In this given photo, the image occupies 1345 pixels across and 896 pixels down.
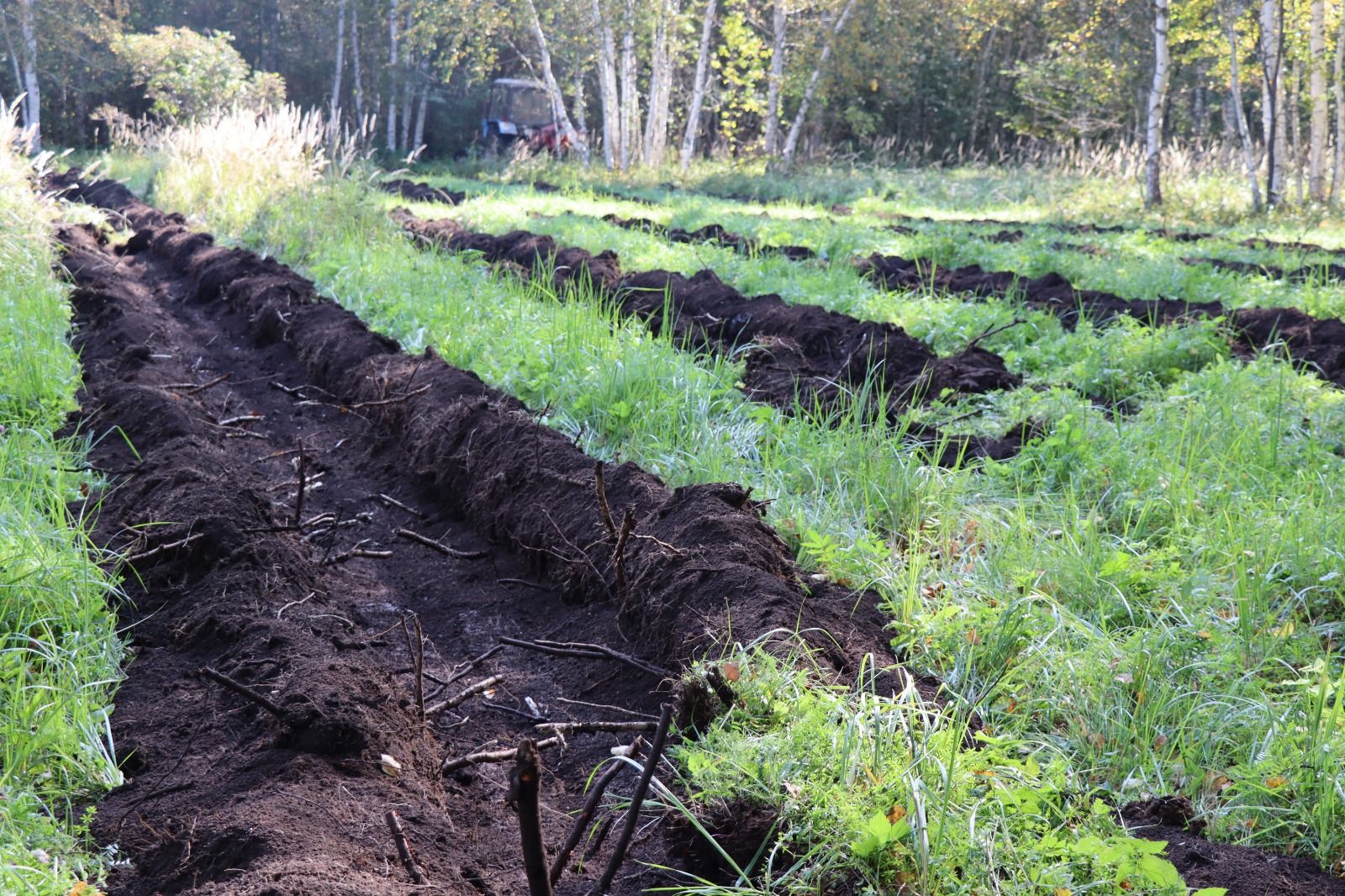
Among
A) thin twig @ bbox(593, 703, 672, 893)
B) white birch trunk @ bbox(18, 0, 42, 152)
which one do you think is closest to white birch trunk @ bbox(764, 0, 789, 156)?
white birch trunk @ bbox(18, 0, 42, 152)

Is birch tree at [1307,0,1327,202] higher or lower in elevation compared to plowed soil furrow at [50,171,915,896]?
higher

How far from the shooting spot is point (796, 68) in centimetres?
2491

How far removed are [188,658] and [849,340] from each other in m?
4.98

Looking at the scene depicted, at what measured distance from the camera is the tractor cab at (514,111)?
3500 centimetres

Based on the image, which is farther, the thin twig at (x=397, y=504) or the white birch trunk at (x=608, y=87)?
the white birch trunk at (x=608, y=87)

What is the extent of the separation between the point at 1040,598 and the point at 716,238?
9.59m

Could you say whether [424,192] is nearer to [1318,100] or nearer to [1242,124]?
[1242,124]

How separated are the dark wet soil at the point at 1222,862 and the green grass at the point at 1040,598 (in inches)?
4.0

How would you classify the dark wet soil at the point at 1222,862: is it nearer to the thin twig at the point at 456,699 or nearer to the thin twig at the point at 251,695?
the thin twig at the point at 456,699

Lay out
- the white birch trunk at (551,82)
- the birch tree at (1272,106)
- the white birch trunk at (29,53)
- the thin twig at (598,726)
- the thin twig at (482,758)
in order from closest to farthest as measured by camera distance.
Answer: the thin twig at (598,726)
the thin twig at (482,758)
the birch tree at (1272,106)
the white birch trunk at (551,82)
the white birch trunk at (29,53)

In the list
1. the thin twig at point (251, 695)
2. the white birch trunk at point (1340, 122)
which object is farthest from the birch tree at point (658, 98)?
the thin twig at point (251, 695)

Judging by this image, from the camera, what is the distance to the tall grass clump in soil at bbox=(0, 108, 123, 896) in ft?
8.10

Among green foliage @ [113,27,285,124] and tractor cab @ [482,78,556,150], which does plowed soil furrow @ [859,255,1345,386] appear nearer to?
green foliage @ [113,27,285,124]

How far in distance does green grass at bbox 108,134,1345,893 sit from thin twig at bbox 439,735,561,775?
0.52 meters
